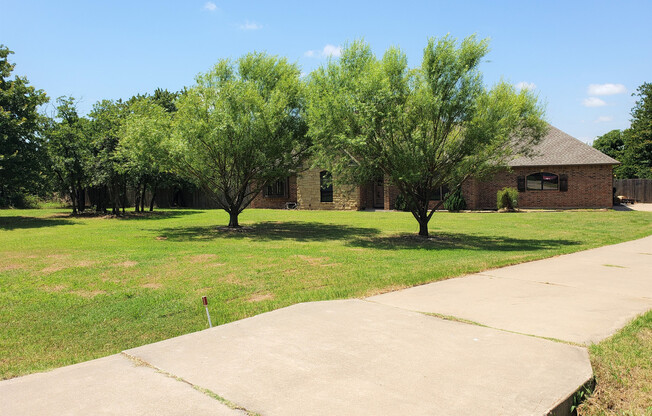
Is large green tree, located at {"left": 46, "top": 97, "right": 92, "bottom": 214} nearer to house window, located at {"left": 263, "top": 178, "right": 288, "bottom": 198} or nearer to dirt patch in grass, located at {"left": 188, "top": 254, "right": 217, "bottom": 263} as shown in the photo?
house window, located at {"left": 263, "top": 178, "right": 288, "bottom": 198}

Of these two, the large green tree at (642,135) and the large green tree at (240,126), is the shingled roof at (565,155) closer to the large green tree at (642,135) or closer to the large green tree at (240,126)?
the large green tree at (240,126)

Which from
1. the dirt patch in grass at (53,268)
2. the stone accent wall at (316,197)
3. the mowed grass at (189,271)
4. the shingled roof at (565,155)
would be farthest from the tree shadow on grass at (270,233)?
the shingled roof at (565,155)

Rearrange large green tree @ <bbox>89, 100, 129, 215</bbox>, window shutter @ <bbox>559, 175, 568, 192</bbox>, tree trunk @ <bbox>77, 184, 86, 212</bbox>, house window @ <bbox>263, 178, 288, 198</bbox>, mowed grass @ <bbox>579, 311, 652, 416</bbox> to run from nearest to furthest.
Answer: mowed grass @ <bbox>579, 311, 652, 416</bbox> → large green tree @ <bbox>89, 100, 129, 215</bbox> → tree trunk @ <bbox>77, 184, 86, 212</bbox> → window shutter @ <bbox>559, 175, 568, 192</bbox> → house window @ <bbox>263, 178, 288, 198</bbox>

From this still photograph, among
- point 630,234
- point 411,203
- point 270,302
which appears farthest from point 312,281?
point 630,234

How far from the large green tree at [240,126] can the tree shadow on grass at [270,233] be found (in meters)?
1.37

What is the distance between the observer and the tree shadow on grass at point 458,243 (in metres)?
12.9

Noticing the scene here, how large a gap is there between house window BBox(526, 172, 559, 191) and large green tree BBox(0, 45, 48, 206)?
28.0 meters

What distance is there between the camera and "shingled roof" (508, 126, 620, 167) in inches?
1106

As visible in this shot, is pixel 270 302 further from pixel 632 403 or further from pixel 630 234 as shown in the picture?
pixel 630 234

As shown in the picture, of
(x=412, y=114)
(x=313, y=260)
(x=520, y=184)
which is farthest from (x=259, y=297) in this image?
(x=520, y=184)

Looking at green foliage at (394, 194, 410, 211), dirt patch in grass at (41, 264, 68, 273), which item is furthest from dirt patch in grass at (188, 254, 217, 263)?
green foliage at (394, 194, 410, 211)

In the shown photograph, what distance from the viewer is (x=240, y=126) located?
51.1 ft

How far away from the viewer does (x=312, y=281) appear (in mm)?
8086

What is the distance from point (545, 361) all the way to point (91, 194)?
34.2 meters
